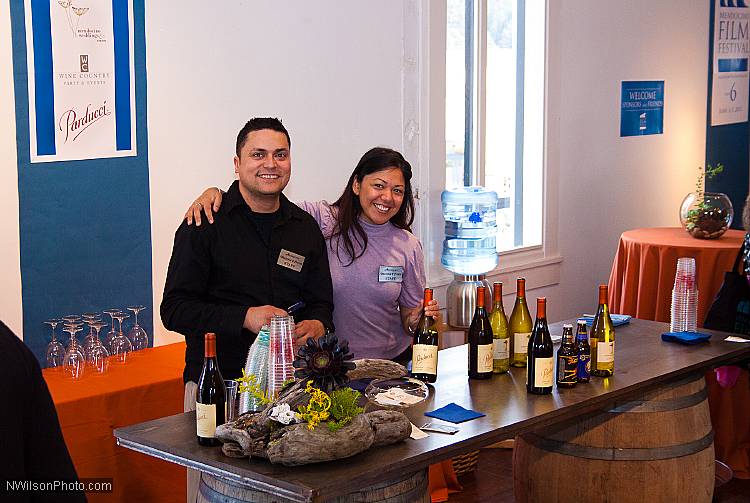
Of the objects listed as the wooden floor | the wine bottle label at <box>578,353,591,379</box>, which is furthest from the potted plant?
the wine bottle label at <box>578,353,591,379</box>

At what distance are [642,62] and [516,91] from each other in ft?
5.04

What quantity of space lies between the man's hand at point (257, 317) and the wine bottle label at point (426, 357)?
434 millimetres

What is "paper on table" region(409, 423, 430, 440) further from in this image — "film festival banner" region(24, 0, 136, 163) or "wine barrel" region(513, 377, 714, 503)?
"film festival banner" region(24, 0, 136, 163)

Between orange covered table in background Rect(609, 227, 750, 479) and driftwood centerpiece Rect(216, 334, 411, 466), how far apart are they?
286cm

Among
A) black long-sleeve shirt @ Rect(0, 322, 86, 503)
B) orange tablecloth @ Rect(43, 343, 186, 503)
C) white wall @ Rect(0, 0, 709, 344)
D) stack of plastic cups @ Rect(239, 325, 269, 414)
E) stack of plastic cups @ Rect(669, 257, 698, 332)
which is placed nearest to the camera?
black long-sleeve shirt @ Rect(0, 322, 86, 503)

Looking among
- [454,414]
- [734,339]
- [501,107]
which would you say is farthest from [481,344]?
[501,107]

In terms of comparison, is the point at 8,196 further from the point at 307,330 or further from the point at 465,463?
the point at 465,463

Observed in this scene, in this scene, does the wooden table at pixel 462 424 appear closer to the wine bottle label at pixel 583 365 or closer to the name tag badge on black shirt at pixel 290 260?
the wine bottle label at pixel 583 365

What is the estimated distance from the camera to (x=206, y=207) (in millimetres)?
3172

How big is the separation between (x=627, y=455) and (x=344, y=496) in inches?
47.1

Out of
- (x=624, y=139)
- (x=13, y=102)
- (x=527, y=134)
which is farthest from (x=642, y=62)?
(x=13, y=102)

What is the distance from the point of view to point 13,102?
3.74 m

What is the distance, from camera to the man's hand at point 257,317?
298 centimetres

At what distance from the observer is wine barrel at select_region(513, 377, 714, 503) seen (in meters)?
3.16
